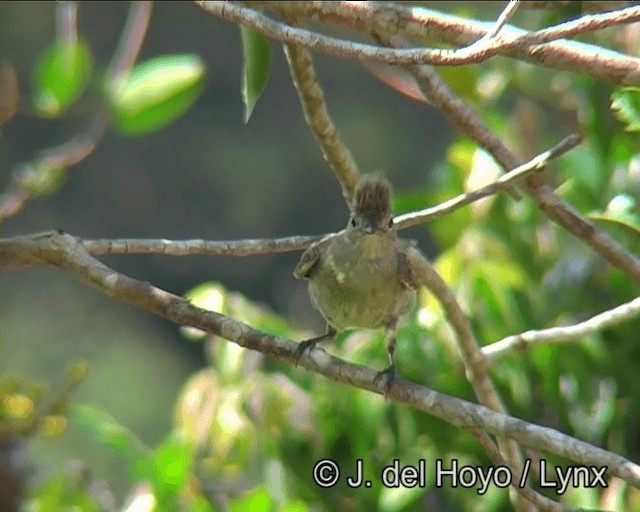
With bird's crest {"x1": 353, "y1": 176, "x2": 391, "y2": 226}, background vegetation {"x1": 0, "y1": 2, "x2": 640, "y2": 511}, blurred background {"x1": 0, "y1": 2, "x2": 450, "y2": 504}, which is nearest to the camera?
bird's crest {"x1": 353, "y1": 176, "x2": 391, "y2": 226}

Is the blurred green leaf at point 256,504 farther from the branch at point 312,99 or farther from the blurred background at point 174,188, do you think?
the blurred background at point 174,188

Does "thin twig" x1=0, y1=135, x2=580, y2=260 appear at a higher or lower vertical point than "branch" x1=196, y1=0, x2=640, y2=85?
lower

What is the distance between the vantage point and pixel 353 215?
107 inches

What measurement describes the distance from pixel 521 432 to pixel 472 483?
0.88m

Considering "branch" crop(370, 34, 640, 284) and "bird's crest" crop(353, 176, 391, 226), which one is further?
"bird's crest" crop(353, 176, 391, 226)

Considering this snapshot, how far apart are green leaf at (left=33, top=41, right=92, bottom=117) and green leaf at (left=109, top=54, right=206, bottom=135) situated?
0.11m

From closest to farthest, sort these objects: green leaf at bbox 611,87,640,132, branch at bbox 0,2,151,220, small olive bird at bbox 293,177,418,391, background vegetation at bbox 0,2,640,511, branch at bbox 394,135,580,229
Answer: green leaf at bbox 611,87,640,132
branch at bbox 394,135,580,229
background vegetation at bbox 0,2,640,511
small olive bird at bbox 293,177,418,391
branch at bbox 0,2,151,220

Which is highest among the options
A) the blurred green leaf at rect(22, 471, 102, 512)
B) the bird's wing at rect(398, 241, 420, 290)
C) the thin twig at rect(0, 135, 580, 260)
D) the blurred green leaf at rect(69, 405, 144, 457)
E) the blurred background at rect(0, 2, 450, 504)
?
the blurred background at rect(0, 2, 450, 504)

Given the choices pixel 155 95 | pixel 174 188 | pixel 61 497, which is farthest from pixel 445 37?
pixel 174 188

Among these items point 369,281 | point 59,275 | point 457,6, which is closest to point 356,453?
point 369,281

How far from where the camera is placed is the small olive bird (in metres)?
Result: 2.82

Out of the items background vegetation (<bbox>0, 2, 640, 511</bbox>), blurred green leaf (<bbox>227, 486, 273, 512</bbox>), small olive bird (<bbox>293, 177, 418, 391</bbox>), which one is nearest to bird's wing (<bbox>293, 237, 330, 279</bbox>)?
small olive bird (<bbox>293, 177, 418, 391</bbox>)

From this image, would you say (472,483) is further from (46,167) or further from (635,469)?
(46,167)

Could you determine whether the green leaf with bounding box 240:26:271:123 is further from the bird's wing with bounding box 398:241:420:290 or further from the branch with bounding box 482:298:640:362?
the branch with bounding box 482:298:640:362
